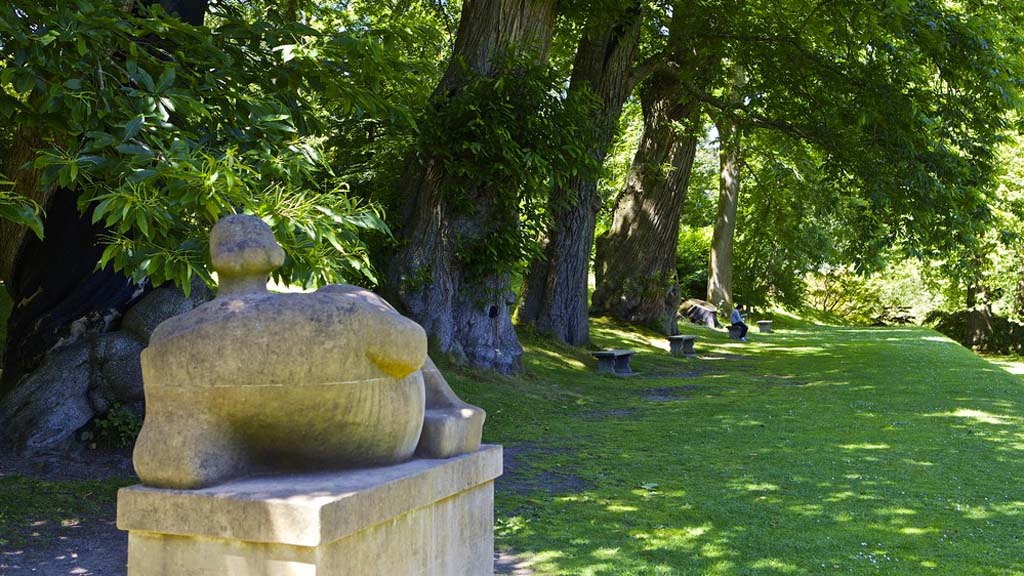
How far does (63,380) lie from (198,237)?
447 centimetres

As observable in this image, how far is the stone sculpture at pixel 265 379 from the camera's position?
367 centimetres

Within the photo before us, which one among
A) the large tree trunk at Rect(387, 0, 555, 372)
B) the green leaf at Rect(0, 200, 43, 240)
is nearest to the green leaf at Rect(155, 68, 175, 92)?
the green leaf at Rect(0, 200, 43, 240)

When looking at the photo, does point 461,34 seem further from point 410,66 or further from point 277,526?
point 277,526

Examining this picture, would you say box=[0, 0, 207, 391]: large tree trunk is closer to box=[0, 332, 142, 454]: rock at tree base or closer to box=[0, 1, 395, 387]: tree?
box=[0, 332, 142, 454]: rock at tree base

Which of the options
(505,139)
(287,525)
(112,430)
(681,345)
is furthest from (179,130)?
(681,345)

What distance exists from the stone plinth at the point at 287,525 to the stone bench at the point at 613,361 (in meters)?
14.1

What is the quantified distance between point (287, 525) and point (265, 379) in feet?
1.86

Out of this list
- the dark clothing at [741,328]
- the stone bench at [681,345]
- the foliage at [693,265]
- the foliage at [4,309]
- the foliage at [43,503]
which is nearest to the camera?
the foliage at [43,503]

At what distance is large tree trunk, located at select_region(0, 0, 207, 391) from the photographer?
9.30 m

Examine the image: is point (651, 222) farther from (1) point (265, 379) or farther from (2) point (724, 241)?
(1) point (265, 379)

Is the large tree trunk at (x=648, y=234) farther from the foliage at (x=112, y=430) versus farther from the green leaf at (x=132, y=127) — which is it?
the green leaf at (x=132, y=127)

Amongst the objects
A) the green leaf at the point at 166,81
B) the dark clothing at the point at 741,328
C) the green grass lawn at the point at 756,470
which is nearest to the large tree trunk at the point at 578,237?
the green grass lawn at the point at 756,470

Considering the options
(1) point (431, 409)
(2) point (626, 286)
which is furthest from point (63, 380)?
(2) point (626, 286)

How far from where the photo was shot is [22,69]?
555 centimetres
